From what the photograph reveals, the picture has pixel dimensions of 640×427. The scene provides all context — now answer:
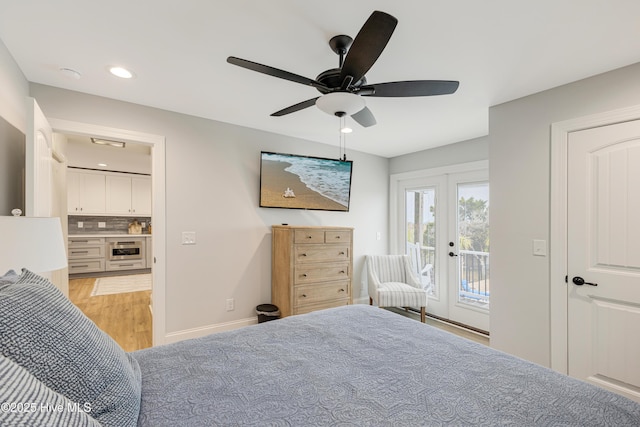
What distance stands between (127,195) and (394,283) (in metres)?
6.13

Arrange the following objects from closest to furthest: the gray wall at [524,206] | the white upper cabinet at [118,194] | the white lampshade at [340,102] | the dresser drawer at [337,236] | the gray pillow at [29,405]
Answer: the gray pillow at [29,405]
the white lampshade at [340,102]
the gray wall at [524,206]
the dresser drawer at [337,236]
the white upper cabinet at [118,194]

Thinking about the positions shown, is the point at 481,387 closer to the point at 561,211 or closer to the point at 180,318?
the point at 561,211

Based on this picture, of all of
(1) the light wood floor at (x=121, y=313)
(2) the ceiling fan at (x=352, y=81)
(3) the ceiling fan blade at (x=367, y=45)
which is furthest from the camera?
(1) the light wood floor at (x=121, y=313)

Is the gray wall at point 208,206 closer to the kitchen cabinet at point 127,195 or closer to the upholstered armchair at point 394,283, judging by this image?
the upholstered armchair at point 394,283

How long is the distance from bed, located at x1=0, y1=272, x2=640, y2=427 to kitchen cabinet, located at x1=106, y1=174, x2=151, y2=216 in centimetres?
643

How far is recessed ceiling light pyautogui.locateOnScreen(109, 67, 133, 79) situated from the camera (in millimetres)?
2164

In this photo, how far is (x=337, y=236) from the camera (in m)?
3.62

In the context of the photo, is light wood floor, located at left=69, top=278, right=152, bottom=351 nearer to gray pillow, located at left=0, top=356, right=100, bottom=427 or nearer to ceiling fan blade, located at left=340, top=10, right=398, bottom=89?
gray pillow, located at left=0, top=356, right=100, bottom=427

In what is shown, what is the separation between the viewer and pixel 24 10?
157 centimetres

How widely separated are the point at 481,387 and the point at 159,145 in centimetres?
317

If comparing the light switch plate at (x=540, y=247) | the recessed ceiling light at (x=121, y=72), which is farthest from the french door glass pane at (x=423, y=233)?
the recessed ceiling light at (x=121, y=72)

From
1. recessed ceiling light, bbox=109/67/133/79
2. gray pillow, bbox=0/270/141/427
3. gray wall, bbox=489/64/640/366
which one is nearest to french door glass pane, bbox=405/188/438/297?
gray wall, bbox=489/64/640/366

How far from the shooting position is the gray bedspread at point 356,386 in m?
0.92

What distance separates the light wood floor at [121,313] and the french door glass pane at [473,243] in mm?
3872
